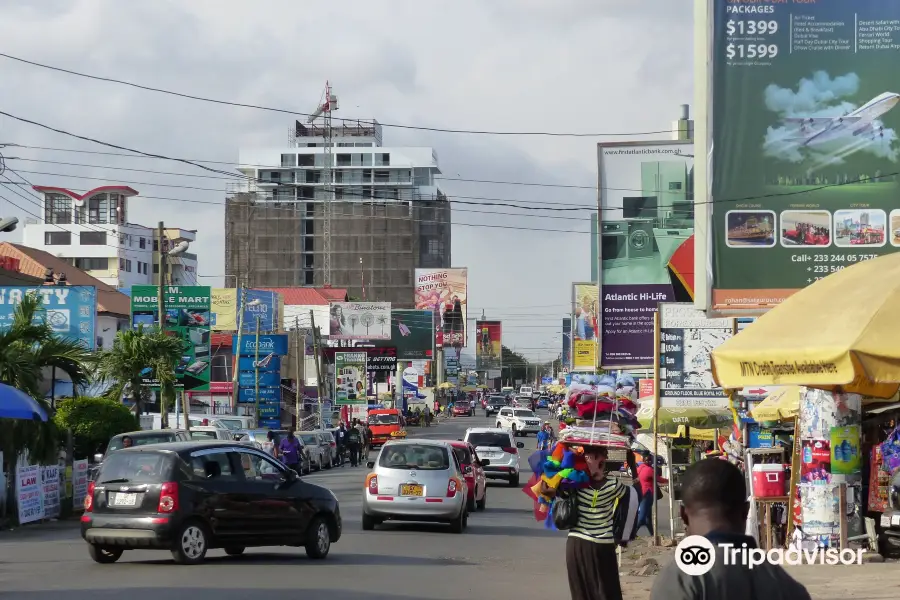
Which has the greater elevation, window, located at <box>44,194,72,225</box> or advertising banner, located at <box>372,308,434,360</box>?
window, located at <box>44,194,72,225</box>

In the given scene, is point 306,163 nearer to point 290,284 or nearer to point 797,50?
point 290,284

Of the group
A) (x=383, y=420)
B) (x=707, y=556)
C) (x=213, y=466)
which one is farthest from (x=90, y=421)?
(x=383, y=420)

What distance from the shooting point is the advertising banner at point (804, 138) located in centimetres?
2309

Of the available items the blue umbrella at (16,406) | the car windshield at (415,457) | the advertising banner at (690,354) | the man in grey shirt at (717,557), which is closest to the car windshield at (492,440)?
the car windshield at (415,457)

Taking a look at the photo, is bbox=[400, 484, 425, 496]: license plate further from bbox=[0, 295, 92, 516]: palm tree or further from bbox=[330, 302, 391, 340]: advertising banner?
bbox=[330, 302, 391, 340]: advertising banner

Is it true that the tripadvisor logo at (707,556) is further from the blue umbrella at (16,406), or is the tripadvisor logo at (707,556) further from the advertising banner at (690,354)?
the advertising banner at (690,354)

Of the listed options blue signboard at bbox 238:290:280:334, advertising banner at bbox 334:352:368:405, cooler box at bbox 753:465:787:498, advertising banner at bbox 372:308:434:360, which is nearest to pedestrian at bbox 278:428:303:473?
cooler box at bbox 753:465:787:498

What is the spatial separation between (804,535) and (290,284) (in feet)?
434

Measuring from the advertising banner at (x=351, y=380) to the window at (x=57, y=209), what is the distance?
6145 centimetres

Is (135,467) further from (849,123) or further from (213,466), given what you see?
(849,123)

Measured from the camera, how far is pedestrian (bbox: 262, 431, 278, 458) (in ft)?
133

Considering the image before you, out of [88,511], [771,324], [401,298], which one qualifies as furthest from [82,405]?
[401,298]

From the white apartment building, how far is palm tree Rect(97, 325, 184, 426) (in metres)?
86.8

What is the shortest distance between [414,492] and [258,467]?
17.1 feet
